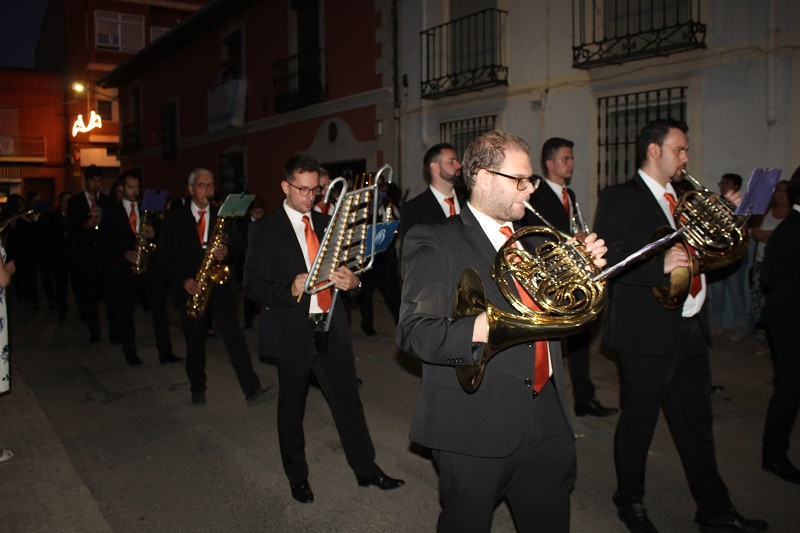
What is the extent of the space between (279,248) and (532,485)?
2214 mm

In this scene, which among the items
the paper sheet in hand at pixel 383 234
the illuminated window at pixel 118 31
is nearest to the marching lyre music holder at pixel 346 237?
the paper sheet in hand at pixel 383 234

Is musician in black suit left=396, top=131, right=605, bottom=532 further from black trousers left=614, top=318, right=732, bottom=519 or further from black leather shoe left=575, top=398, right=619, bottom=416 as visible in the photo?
black leather shoe left=575, top=398, right=619, bottom=416

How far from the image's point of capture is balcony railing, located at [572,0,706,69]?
9281 mm

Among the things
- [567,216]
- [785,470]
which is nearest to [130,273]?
[567,216]

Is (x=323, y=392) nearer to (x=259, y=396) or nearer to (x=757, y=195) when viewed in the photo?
(x=259, y=396)

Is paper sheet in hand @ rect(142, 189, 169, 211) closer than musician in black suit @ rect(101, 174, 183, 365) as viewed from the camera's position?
Yes

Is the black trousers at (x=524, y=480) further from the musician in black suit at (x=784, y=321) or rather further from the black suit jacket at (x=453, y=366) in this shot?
the musician in black suit at (x=784, y=321)

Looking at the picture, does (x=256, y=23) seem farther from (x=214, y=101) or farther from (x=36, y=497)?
(x=36, y=497)

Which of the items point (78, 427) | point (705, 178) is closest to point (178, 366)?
point (78, 427)

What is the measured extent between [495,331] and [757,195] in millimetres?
2295

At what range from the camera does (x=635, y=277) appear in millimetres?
3596

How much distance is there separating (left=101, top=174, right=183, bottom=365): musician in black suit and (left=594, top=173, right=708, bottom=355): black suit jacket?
546 centimetres

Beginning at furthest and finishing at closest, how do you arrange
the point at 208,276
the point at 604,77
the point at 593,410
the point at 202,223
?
the point at 604,77 < the point at 202,223 < the point at 208,276 < the point at 593,410

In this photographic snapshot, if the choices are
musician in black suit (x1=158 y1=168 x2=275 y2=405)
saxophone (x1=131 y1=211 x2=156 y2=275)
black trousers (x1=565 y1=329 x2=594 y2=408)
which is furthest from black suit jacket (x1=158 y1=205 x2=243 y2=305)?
black trousers (x1=565 y1=329 x2=594 y2=408)
